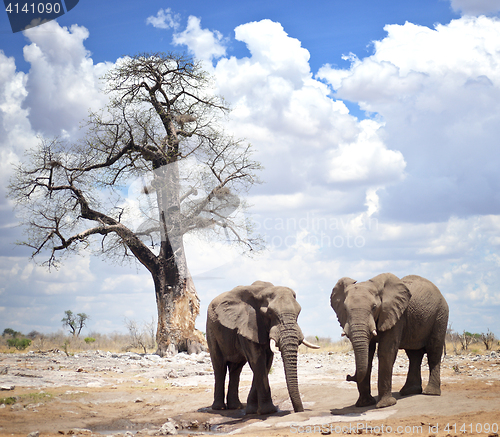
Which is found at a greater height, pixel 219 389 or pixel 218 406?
pixel 219 389

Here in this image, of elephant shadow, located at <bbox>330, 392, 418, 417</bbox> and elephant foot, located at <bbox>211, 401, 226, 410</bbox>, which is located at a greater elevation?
elephant shadow, located at <bbox>330, 392, 418, 417</bbox>

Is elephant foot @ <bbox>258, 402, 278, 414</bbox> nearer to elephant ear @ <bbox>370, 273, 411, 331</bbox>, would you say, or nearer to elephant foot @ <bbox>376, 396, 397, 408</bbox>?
elephant foot @ <bbox>376, 396, 397, 408</bbox>

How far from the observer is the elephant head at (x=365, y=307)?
886 cm

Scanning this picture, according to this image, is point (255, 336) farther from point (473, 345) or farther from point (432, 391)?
point (473, 345)

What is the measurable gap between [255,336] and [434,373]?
12.7 ft

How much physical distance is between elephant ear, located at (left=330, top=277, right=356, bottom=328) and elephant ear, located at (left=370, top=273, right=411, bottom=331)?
53 centimetres

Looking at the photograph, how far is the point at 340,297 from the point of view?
404 inches

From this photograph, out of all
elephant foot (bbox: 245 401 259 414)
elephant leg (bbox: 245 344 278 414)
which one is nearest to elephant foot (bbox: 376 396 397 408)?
elephant leg (bbox: 245 344 278 414)

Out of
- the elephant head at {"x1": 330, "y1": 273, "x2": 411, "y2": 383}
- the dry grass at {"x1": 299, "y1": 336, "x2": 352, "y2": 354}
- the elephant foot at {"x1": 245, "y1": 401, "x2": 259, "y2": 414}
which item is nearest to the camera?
the elephant head at {"x1": 330, "y1": 273, "x2": 411, "y2": 383}

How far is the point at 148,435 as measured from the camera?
8.83m

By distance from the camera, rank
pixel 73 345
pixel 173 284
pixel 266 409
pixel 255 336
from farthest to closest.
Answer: pixel 73 345 < pixel 173 284 < pixel 255 336 < pixel 266 409

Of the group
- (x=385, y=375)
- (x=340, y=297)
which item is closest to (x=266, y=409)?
(x=385, y=375)

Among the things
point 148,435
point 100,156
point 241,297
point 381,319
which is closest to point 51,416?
point 148,435

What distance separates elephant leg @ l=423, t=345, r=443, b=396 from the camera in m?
10.3
